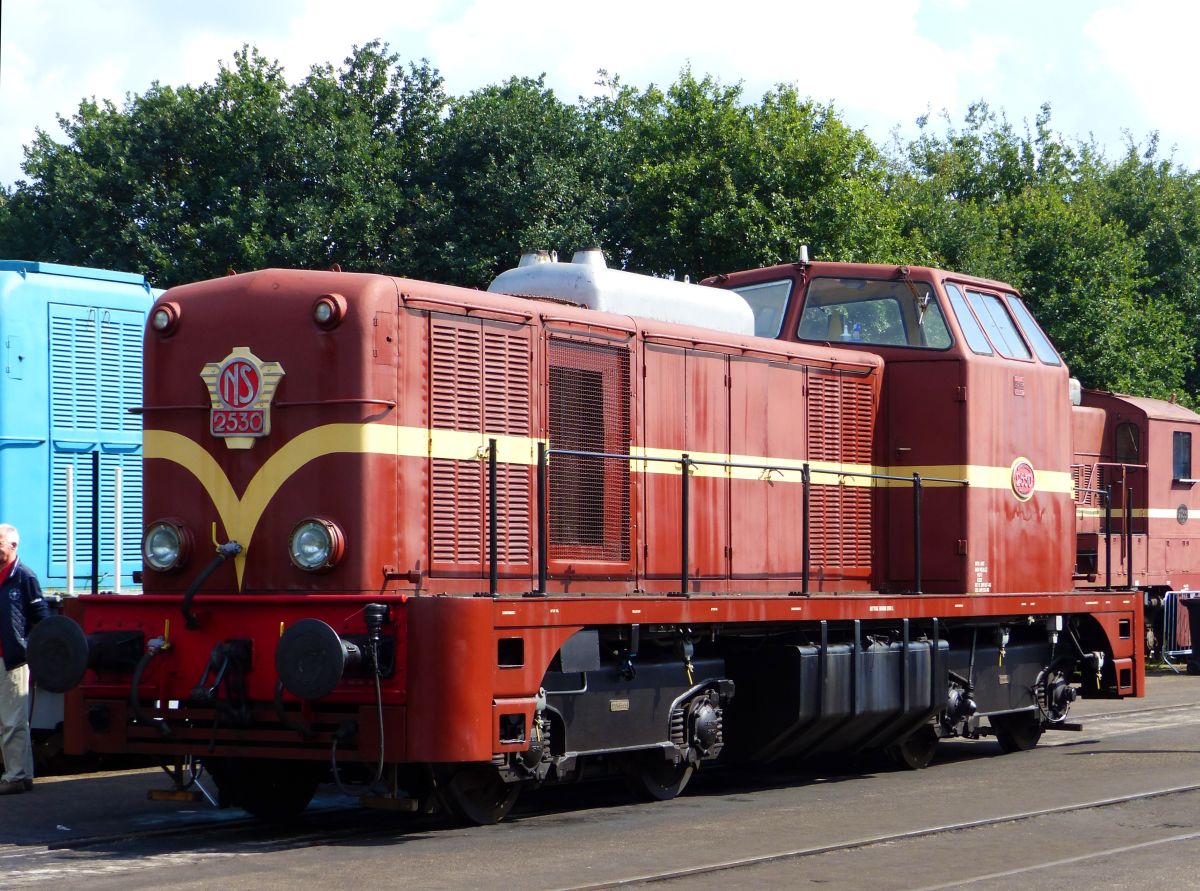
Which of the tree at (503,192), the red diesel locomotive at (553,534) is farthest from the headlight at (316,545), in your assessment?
the tree at (503,192)

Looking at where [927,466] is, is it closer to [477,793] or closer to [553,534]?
[553,534]

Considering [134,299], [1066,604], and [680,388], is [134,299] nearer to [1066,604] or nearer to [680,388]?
[680,388]

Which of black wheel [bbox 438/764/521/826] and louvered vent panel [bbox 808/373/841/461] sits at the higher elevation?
louvered vent panel [bbox 808/373/841/461]

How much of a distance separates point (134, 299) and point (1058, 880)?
797cm

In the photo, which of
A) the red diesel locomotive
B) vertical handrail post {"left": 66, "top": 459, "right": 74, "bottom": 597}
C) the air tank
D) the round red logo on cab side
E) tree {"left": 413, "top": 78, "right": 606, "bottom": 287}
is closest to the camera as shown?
the red diesel locomotive

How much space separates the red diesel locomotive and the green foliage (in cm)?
1407

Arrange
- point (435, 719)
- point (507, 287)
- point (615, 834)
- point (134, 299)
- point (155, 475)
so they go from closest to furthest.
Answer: point (435, 719) → point (615, 834) → point (155, 475) → point (507, 287) → point (134, 299)

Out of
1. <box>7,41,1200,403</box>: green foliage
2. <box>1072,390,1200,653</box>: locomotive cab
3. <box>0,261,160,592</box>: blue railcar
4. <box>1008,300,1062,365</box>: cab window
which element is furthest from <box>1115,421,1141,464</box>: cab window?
<box>0,261,160,592</box>: blue railcar

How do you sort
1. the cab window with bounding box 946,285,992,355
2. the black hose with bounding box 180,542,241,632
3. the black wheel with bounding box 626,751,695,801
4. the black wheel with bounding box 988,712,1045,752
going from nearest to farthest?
the black hose with bounding box 180,542,241,632, the black wheel with bounding box 626,751,695,801, the cab window with bounding box 946,285,992,355, the black wheel with bounding box 988,712,1045,752

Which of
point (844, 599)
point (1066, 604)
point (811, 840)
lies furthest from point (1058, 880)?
point (1066, 604)

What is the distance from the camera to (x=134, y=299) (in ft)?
37.9

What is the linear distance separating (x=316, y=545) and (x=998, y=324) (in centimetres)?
610

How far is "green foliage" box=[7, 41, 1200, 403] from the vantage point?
2559 centimetres

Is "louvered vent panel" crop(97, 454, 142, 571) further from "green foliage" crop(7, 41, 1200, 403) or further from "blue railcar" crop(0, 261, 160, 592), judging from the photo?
"green foliage" crop(7, 41, 1200, 403)
